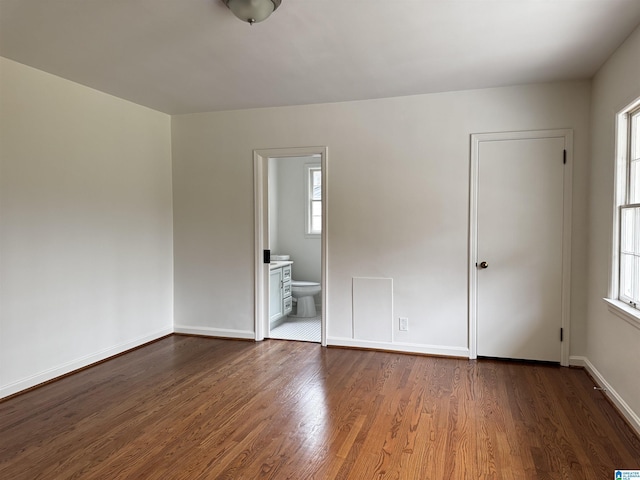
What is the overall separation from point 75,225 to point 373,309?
285 centimetres

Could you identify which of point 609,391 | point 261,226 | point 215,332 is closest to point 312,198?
point 261,226

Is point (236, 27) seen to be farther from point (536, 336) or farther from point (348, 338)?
point (536, 336)

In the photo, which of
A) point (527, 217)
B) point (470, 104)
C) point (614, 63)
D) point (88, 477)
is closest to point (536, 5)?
point (614, 63)

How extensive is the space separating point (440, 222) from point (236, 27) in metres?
2.45

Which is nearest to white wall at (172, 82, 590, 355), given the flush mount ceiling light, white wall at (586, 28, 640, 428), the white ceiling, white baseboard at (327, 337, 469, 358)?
white baseboard at (327, 337, 469, 358)

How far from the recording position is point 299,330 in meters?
5.06

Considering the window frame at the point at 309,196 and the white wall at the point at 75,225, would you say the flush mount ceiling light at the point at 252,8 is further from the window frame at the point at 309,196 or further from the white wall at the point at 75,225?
the window frame at the point at 309,196

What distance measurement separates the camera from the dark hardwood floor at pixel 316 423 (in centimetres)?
221

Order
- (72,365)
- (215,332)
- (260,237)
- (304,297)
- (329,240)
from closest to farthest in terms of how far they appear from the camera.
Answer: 1. (72,365)
2. (329,240)
3. (260,237)
4. (215,332)
5. (304,297)

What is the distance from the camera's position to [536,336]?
12.3 ft

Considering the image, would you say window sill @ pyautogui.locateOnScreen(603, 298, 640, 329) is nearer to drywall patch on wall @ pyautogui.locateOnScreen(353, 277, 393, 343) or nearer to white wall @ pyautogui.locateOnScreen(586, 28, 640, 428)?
white wall @ pyautogui.locateOnScreen(586, 28, 640, 428)

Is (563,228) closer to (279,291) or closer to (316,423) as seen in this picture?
(316,423)

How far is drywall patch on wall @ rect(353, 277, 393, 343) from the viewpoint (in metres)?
4.15

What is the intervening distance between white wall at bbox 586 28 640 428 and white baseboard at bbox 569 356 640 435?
24mm
